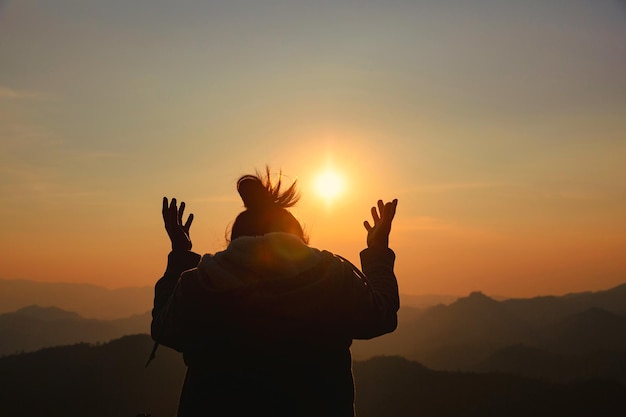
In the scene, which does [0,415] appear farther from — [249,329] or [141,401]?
[249,329]

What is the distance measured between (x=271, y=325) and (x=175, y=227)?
1039 mm

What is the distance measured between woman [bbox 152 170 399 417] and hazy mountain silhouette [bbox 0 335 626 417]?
8404 cm

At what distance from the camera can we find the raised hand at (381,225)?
12.4 ft

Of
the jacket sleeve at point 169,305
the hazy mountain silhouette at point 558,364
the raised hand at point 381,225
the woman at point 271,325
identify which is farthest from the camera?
Answer: the hazy mountain silhouette at point 558,364

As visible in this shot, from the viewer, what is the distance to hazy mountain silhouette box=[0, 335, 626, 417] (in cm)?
8425

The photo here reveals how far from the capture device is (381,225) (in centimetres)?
383

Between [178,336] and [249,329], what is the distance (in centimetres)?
37

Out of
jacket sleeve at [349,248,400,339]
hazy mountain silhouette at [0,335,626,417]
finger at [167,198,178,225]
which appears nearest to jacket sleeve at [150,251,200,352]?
finger at [167,198,178,225]

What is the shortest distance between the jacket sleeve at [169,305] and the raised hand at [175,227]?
0.07 meters

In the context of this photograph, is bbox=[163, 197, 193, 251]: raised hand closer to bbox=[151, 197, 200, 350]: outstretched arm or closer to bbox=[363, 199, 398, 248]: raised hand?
bbox=[151, 197, 200, 350]: outstretched arm

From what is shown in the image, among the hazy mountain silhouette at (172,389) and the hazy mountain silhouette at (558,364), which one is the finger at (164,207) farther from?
the hazy mountain silhouette at (558,364)

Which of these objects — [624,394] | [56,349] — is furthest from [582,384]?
[56,349]

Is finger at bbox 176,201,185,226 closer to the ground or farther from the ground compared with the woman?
farther from the ground

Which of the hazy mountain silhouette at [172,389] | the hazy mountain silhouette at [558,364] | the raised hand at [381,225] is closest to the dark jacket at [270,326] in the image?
the raised hand at [381,225]
